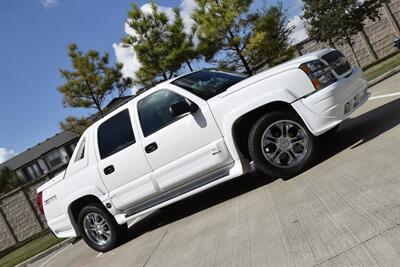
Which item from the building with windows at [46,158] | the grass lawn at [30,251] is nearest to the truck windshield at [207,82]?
A: the grass lawn at [30,251]

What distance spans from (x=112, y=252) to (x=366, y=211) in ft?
14.7

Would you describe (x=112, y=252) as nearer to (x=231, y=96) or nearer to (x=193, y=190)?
(x=193, y=190)

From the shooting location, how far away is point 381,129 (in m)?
6.24

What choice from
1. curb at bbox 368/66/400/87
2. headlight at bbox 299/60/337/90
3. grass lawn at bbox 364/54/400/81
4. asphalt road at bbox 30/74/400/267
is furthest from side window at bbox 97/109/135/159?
grass lawn at bbox 364/54/400/81

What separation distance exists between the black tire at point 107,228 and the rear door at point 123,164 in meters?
0.36

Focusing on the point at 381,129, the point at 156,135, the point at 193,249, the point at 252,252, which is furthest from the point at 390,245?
the point at 156,135

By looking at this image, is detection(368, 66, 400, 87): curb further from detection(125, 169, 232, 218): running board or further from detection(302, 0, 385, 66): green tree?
detection(302, 0, 385, 66): green tree

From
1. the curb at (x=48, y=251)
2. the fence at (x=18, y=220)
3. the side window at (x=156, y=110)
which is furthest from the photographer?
the fence at (x=18, y=220)

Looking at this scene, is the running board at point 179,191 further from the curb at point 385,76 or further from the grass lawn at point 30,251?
the curb at point 385,76

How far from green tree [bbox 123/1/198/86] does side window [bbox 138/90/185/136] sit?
18.6 meters

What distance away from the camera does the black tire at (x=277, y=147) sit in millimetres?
5793

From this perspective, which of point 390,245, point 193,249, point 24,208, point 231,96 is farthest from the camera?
point 24,208

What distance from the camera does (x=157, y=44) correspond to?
84.5ft

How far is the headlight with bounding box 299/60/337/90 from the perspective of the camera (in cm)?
564
